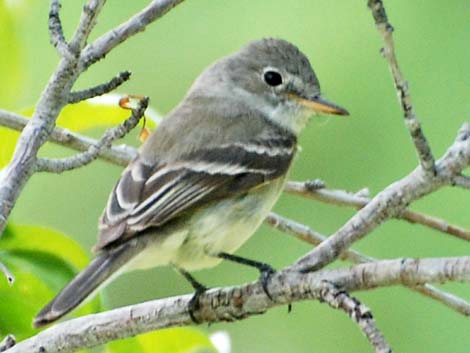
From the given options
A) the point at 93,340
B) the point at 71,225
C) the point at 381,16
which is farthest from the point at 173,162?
the point at 71,225

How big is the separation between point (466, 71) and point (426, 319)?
103cm

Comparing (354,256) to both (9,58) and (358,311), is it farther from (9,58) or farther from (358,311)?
(9,58)

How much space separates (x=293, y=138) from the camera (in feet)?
13.5

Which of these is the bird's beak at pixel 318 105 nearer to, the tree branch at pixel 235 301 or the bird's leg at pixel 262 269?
the bird's leg at pixel 262 269

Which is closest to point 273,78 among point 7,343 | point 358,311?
point 7,343

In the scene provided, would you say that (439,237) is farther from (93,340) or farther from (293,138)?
(93,340)

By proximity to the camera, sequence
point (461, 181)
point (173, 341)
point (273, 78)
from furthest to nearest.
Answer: point (273, 78) < point (173, 341) < point (461, 181)

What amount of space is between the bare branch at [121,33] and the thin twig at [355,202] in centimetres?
74

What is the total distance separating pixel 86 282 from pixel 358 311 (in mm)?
817

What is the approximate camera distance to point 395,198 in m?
2.76

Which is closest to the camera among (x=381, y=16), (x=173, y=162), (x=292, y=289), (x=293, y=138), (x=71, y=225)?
(x=381, y=16)

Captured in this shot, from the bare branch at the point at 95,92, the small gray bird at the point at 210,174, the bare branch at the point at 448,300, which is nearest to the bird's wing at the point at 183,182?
the small gray bird at the point at 210,174

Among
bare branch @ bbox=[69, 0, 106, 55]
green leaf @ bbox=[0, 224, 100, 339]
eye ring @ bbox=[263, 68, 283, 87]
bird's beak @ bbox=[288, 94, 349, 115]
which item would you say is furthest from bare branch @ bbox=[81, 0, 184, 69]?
eye ring @ bbox=[263, 68, 283, 87]

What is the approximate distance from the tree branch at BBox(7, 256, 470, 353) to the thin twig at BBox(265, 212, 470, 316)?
3.8 inches
